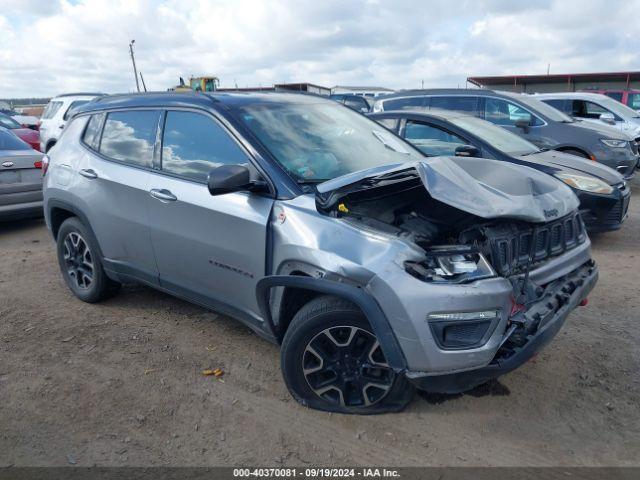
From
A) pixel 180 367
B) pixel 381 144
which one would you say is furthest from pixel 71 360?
pixel 381 144

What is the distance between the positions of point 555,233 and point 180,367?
2.55 metres

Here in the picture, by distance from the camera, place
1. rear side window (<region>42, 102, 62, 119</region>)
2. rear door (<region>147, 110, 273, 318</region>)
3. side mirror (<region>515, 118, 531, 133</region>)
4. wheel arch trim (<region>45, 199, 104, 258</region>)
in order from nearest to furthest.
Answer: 1. rear door (<region>147, 110, 273, 318</region>)
2. wheel arch trim (<region>45, 199, 104, 258</region>)
3. side mirror (<region>515, 118, 531, 133</region>)
4. rear side window (<region>42, 102, 62, 119</region>)

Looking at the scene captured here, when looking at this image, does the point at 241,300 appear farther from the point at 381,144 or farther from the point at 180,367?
the point at 381,144

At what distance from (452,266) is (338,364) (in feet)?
2.77

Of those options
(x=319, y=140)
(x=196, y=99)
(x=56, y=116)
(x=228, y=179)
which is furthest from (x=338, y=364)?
(x=56, y=116)

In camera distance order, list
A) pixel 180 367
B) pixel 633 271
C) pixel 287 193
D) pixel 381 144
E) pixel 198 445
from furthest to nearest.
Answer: pixel 633 271, pixel 381 144, pixel 180 367, pixel 287 193, pixel 198 445

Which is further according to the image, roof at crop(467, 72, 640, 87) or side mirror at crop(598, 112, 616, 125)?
roof at crop(467, 72, 640, 87)

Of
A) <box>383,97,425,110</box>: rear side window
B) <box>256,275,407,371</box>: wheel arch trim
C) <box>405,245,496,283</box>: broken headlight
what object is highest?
<box>383,97,425,110</box>: rear side window

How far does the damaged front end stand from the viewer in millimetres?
2527

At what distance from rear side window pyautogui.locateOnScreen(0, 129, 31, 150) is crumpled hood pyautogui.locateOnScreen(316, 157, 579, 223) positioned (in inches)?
253

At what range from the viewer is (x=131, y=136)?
4.09 meters

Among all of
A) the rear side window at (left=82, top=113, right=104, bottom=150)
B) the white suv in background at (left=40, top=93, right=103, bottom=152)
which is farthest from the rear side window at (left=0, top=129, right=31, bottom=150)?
the white suv in background at (left=40, top=93, right=103, bottom=152)

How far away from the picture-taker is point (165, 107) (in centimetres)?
384

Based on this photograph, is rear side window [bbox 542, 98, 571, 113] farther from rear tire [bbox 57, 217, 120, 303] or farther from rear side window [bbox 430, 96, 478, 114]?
rear tire [bbox 57, 217, 120, 303]
